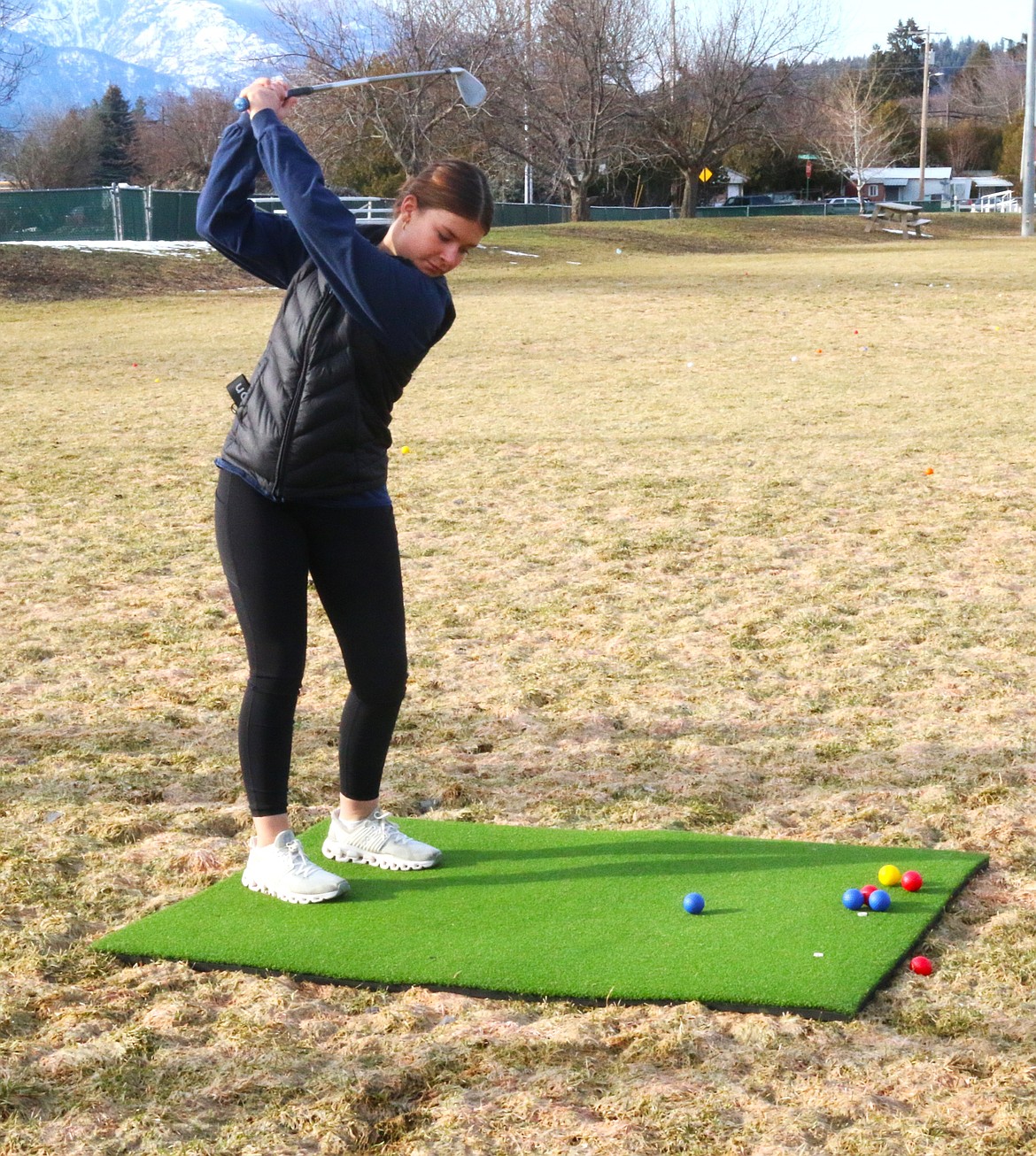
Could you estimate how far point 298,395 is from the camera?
135 inches

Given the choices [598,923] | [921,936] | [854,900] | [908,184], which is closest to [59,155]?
[908,184]

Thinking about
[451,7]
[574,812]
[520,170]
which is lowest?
[574,812]

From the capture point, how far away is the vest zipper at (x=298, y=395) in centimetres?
341

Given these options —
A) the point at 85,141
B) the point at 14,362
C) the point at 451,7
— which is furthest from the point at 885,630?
the point at 85,141

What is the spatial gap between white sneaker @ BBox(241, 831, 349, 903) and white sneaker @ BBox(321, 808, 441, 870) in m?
0.18

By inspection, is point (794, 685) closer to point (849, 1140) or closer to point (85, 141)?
point (849, 1140)

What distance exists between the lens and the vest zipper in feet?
11.2

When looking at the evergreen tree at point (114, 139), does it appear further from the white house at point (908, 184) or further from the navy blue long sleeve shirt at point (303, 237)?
the navy blue long sleeve shirt at point (303, 237)

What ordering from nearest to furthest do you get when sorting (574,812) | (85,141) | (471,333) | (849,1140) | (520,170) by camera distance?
(849,1140)
(574,812)
(471,333)
(520,170)
(85,141)

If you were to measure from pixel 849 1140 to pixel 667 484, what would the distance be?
284 inches

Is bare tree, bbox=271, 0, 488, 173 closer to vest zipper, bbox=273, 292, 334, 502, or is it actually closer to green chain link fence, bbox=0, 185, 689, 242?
green chain link fence, bbox=0, 185, 689, 242

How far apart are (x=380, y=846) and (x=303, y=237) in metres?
1.71

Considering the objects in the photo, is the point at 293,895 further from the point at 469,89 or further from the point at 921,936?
the point at 469,89

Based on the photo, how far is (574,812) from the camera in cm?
459
